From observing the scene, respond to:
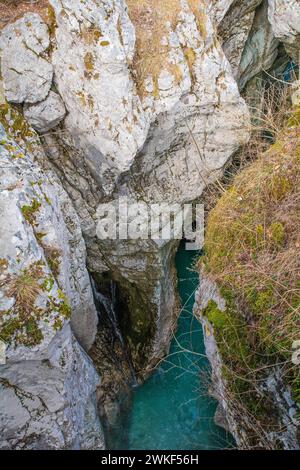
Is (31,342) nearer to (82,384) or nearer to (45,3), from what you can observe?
(82,384)

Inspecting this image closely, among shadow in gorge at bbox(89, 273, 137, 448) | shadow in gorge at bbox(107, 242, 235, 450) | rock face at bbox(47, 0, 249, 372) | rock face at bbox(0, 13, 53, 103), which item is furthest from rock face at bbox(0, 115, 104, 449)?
shadow in gorge at bbox(107, 242, 235, 450)

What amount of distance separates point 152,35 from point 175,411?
21.2 ft

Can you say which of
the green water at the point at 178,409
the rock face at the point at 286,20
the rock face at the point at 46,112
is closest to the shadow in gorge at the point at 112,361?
the green water at the point at 178,409

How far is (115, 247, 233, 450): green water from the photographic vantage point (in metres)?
7.22

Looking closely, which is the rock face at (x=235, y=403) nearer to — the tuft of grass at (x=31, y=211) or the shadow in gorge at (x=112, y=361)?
A: the tuft of grass at (x=31, y=211)

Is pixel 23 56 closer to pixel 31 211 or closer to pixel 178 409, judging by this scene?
pixel 31 211

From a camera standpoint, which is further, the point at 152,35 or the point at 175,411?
the point at 175,411

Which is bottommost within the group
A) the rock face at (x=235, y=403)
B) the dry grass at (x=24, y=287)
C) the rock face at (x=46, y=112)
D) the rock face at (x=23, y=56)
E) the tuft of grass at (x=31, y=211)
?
the rock face at (x=235, y=403)

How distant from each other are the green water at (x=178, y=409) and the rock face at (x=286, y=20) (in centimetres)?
450

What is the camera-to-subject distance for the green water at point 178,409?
7.22 metres

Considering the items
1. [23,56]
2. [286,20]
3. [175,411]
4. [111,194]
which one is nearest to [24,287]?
[111,194]

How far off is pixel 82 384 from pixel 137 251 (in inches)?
97.2

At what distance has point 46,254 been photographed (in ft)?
17.7

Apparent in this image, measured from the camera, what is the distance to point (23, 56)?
5.75 meters
